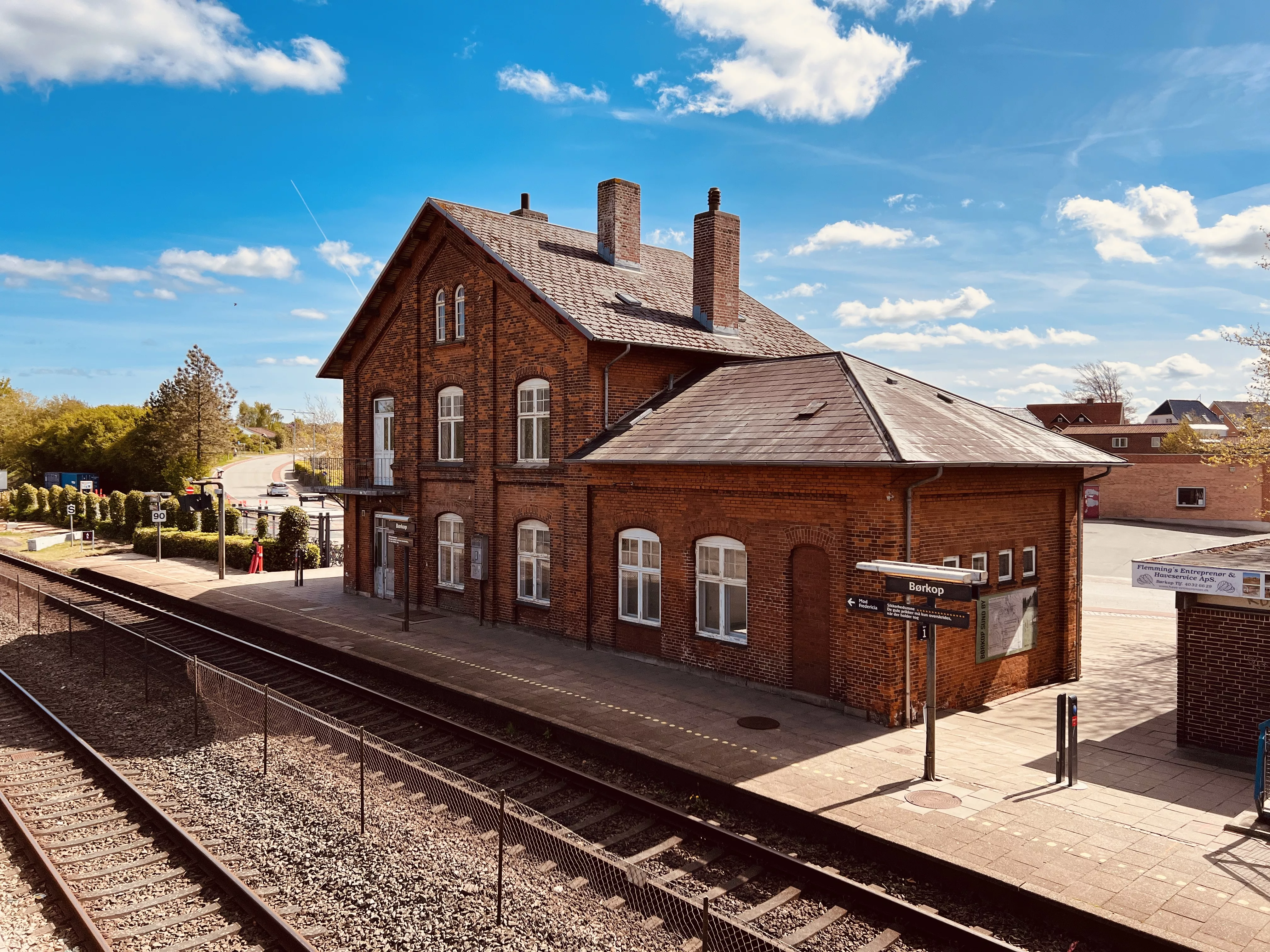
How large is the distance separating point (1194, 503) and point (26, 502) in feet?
245

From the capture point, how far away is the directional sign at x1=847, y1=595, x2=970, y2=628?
32.0ft

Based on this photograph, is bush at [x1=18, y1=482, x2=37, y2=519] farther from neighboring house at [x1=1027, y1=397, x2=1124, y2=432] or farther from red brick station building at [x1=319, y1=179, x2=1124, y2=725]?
neighboring house at [x1=1027, y1=397, x2=1124, y2=432]

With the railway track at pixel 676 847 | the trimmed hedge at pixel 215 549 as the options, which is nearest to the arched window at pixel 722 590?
the railway track at pixel 676 847

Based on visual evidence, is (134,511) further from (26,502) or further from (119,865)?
(119,865)

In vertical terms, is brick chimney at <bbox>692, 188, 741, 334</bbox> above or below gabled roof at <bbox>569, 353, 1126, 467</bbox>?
above

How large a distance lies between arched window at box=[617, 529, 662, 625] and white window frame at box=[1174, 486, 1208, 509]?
4440cm

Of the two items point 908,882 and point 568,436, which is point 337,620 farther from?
point 908,882

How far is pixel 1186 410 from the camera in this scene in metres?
87.2

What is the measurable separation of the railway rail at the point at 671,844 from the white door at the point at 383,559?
7.72 meters

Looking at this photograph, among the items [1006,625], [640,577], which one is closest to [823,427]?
[1006,625]

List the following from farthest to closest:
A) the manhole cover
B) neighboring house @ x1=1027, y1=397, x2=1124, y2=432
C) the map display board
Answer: neighboring house @ x1=1027, y1=397, x2=1124, y2=432 < the map display board < the manhole cover

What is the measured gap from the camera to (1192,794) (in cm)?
1015

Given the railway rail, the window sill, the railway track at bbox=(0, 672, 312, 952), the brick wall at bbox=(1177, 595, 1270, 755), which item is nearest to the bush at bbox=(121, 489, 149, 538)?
the railway rail

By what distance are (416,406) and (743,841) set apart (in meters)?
16.7
